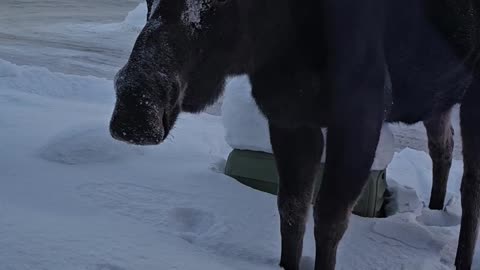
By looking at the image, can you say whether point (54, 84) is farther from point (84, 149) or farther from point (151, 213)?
point (151, 213)

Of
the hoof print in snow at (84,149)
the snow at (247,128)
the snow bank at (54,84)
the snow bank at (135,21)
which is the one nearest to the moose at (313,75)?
the snow at (247,128)

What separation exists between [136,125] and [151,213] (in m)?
1.41

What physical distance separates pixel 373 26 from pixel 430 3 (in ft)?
1.29

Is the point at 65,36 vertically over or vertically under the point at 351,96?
under

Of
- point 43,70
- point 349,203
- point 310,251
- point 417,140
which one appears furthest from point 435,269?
point 43,70

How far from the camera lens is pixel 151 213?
2988 mm

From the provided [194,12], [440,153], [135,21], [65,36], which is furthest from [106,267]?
[135,21]

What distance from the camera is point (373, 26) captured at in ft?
7.08

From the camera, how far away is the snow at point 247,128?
3364 mm

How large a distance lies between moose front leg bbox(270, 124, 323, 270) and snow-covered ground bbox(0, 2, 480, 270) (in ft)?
0.37

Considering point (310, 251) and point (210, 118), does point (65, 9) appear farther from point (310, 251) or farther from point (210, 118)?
point (310, 251)

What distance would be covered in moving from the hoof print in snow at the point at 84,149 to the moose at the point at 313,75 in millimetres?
1292

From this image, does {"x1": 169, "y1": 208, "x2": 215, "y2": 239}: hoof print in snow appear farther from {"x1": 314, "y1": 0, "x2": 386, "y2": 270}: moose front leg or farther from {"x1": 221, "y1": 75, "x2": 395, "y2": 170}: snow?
{"x1": 314, "y1": 0, "x2": 386, "y2": 270}: moose front leg

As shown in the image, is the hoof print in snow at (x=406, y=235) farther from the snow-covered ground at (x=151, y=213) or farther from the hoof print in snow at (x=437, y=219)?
the hoof print in snow at (x=437, y=219)
